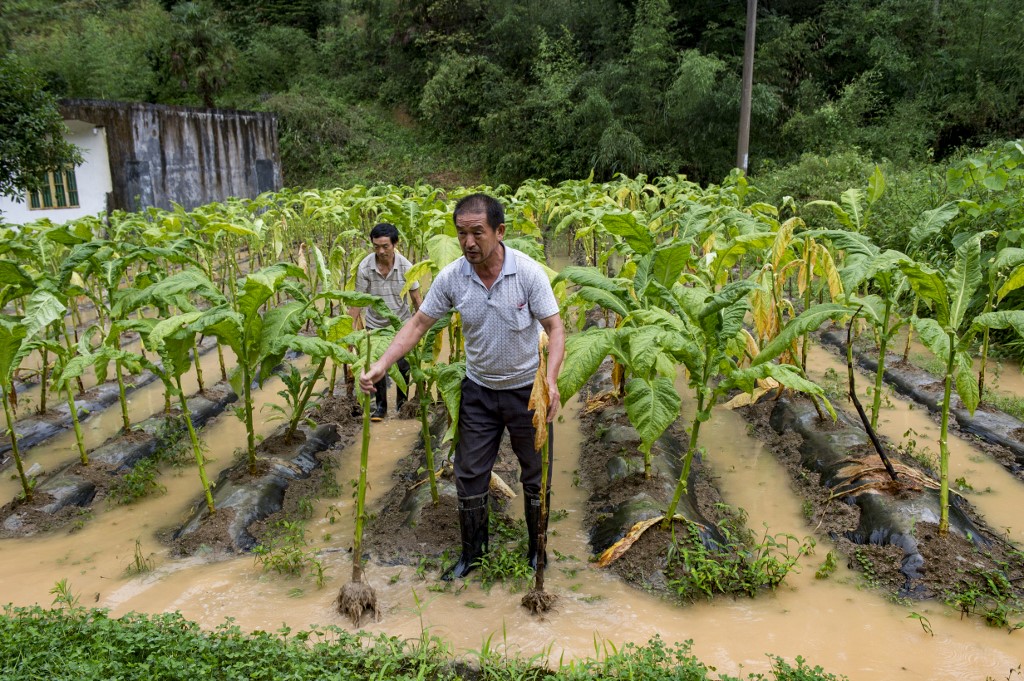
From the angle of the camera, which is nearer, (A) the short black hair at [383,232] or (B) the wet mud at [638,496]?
(B) the wet mud at [638,496]

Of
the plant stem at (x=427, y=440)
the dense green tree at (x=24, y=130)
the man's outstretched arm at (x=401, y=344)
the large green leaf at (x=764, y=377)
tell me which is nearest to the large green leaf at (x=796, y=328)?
the large green leaf at (x=764, y=377)

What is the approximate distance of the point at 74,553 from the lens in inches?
156

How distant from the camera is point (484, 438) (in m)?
3.38

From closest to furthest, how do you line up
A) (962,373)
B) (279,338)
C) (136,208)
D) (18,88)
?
(962,373)
(279,338)
(18,88)
(136,208)

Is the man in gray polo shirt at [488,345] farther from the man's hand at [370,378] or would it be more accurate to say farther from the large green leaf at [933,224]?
the large green leaf at [933,224]

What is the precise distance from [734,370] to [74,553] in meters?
3.44

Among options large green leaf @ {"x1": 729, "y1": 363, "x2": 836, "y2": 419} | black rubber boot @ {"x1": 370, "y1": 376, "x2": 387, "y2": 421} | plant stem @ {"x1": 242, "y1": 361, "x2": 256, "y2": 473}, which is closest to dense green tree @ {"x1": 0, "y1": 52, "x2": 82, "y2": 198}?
black rubber boot @ {"x1": 370, "y1": 376, "x2": 387, "y2": 421}

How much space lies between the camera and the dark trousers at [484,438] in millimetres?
3320

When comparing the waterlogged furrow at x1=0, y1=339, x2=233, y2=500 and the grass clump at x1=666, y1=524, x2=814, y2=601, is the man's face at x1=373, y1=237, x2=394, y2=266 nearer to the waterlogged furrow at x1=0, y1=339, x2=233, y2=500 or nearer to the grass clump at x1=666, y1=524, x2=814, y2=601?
the waterlogged furrow at x1=0, y1=339, x2=233, y2=500

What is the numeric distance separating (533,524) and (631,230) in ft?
5.44

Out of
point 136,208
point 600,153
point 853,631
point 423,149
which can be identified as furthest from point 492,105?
point 853,631

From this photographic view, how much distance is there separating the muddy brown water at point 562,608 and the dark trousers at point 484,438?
47 cm

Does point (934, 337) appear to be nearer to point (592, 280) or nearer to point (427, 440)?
point (592, 280)

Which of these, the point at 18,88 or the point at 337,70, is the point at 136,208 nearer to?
the point at 18,88
